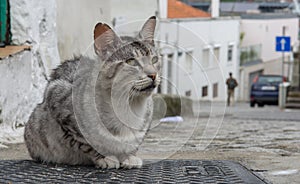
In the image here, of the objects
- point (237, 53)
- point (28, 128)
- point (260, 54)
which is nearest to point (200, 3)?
point (237, 53)

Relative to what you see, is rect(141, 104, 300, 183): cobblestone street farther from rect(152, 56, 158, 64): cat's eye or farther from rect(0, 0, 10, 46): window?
rect(0, 0, 10, 46): window

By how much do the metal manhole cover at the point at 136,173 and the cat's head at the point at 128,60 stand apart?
1.96 feet

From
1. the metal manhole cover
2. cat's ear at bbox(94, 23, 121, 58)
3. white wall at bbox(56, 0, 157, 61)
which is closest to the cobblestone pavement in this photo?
the metal manhole cover

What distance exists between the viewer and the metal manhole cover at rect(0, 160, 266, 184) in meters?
4.31

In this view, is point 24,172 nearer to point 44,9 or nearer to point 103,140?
→ point 103,140

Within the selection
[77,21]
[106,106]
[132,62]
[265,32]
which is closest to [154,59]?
[132,62]

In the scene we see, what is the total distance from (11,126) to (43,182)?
350 cm

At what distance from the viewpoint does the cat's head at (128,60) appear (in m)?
4.37

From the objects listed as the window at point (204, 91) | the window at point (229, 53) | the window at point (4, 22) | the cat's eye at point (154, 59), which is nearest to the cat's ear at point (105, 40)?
the cat's eye at point (154, 59)

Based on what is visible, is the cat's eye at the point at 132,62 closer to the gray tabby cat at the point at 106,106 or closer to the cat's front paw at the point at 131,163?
the gray tabby cat at the point at 106,106

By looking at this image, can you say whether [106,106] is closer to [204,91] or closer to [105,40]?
[105,40]

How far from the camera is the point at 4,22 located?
8336 millimetres

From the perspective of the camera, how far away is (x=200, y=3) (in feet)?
138

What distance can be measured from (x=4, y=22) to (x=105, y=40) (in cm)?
422
